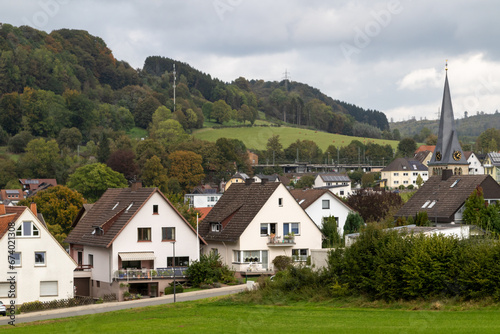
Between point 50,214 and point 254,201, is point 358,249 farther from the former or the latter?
point 50,214

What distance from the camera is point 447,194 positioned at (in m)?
68.4

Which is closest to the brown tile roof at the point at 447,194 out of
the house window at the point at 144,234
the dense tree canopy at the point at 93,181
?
the house window at the point at 144,234

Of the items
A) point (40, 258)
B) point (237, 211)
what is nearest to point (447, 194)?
point (237, 211)

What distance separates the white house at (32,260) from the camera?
5050 centimetres

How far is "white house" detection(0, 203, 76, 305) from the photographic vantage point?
1988 inches

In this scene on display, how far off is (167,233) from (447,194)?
969 inches

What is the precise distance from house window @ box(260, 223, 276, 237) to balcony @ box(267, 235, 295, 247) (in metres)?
0.60

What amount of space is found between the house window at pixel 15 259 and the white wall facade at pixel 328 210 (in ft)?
105

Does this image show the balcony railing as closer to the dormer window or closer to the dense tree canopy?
the dormer window

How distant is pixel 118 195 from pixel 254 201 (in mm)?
9949

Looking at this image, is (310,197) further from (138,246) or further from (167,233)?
(138,246)

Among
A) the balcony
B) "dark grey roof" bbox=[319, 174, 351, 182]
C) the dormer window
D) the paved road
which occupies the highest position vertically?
"dark grey roof" bbox=[319, 174, 351, 182]

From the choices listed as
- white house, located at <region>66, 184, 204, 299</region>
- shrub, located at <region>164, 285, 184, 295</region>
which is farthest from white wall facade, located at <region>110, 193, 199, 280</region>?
shrub, located at <region>164, 285, 184, 295</region>

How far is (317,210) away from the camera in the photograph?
3036 inches
